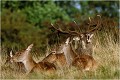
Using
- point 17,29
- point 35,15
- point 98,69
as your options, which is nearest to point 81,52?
point 98,69

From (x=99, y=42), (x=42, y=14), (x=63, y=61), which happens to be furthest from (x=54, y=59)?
(x=42, y=14)

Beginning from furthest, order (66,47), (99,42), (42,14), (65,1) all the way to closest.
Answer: (65,1), (42,14), (99,42), (66,47)

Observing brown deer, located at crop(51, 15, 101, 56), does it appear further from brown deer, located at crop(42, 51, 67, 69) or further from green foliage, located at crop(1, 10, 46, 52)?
green foliage, located at crop(1, 10, 46, 52)

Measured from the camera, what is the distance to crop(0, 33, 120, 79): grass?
8961mm

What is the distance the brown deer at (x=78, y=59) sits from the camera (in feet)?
31.5

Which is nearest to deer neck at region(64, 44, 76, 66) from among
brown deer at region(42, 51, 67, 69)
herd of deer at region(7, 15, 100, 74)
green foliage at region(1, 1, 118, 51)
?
herd of deer at region(7, 15, 100, 74)

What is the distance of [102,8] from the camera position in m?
44.8

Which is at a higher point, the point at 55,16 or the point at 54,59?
the point at 54,59

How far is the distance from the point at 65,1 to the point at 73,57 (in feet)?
111

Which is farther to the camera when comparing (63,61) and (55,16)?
(55,16)

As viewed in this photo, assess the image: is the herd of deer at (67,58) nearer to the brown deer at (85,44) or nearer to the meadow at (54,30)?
the brown deer at (85,44)

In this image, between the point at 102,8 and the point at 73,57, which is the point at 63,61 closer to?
the point at 73,57

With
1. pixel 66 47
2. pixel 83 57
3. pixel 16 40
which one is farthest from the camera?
pixel 16 40

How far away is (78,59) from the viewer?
9.87 metres
